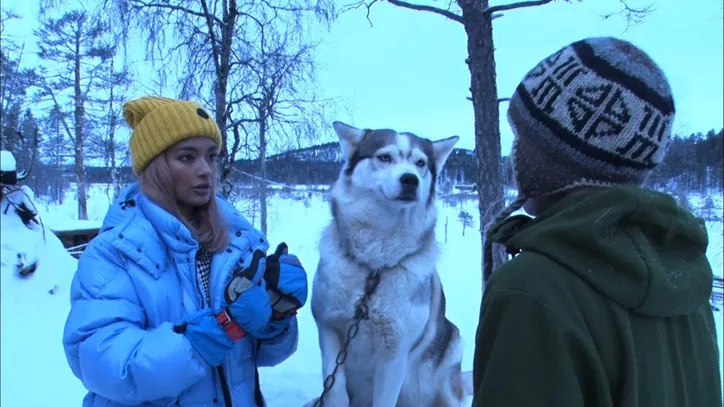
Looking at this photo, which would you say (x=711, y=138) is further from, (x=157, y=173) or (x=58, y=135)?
(x=58, y=135)

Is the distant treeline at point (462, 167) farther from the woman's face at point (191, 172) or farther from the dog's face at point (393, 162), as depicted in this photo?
the woman's face at point (191, 172)

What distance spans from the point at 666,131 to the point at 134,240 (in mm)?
1433

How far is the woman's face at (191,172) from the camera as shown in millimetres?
1634

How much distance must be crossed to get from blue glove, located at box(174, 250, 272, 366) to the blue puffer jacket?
4 centimetres

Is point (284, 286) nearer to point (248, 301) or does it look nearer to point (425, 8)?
point (248, 301)

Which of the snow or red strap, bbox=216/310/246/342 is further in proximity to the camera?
the snow

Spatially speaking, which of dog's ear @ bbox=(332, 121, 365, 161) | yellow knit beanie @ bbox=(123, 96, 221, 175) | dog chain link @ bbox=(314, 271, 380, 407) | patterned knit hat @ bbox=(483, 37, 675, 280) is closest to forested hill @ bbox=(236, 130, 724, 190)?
dog's ear @ bbox=(332, 121, 365, 161)

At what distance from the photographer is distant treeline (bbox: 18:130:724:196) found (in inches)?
279

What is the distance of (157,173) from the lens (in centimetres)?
162

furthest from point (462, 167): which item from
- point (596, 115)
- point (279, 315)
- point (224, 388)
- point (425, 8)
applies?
point (596, 115)

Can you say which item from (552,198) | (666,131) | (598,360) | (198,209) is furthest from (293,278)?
(666,131)

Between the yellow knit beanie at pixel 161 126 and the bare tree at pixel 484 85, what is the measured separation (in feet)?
9.51

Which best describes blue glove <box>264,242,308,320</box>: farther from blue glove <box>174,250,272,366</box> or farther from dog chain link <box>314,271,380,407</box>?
dog chain link <box>314,271,380,407</box>

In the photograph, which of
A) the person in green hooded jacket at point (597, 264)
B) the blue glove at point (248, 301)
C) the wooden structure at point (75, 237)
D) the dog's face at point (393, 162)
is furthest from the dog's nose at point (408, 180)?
the wooden structure at point (75, 237)
